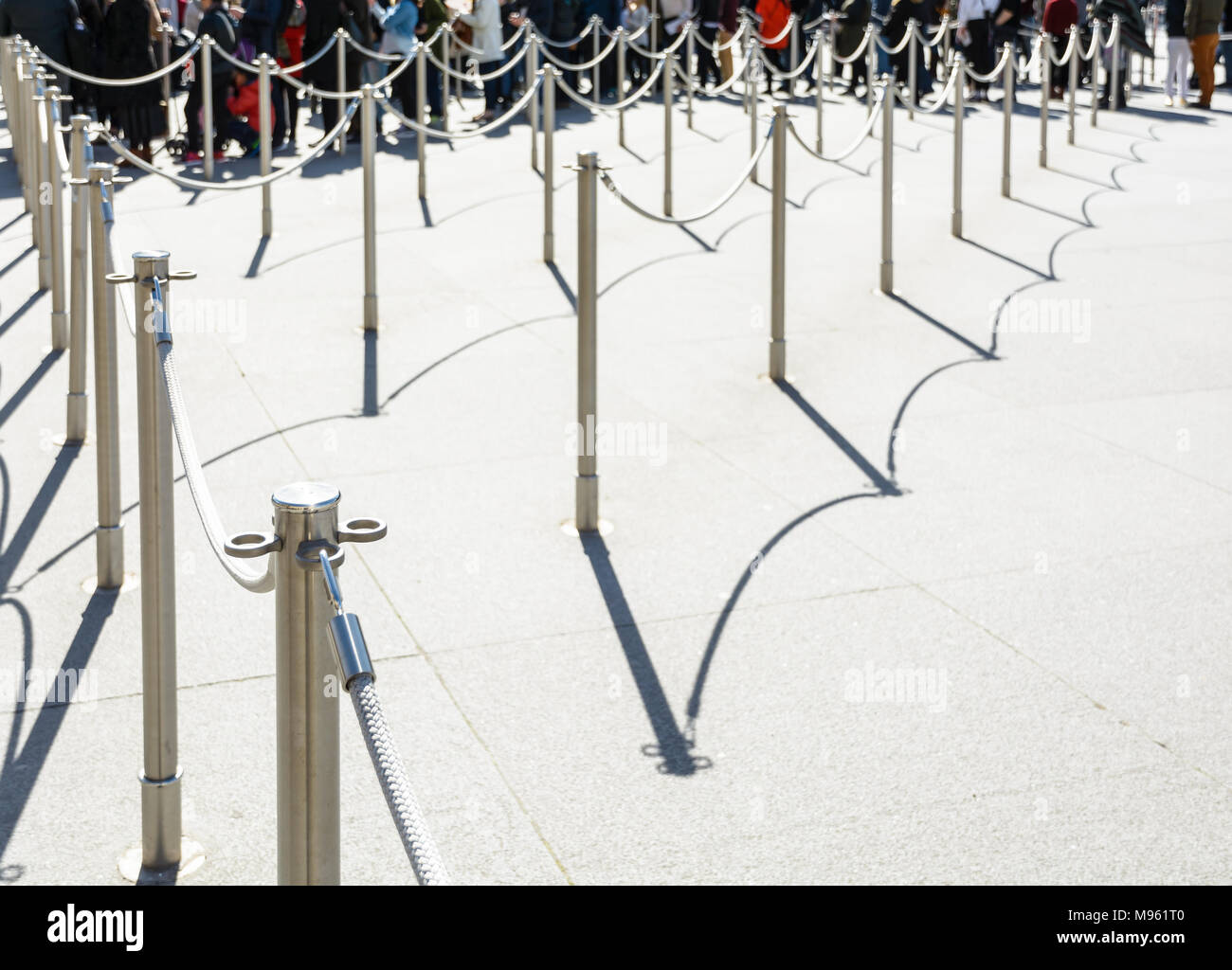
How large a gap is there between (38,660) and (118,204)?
9.09 metres

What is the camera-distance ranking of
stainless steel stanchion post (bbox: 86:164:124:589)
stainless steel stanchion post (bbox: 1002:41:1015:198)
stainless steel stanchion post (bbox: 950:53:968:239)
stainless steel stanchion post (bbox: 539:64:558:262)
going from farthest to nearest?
1. stainless steel stanchion post (bbox: 1002:41:1015:198)
2. stainless steel stanchion post (bbox: 950:53:968:239)
3. stainless steel stanchion post (bbox: 539:64:558:262)
4. stainless steel stanchion post (bbox: 86:164:124:589)

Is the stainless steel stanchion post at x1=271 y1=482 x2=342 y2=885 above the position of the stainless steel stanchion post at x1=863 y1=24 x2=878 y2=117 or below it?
below

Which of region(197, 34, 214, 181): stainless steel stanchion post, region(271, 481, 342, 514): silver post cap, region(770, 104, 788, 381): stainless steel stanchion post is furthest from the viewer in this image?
region(197, 34, 214, 181): stainless steel stanchion post

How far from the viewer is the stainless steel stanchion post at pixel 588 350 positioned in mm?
6461

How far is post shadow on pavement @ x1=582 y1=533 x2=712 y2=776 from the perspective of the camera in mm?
4742

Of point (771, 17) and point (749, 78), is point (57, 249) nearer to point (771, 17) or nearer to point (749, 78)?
point (749, 78)

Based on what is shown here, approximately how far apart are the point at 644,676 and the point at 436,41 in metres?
15.5

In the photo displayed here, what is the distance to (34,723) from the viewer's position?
491 cm

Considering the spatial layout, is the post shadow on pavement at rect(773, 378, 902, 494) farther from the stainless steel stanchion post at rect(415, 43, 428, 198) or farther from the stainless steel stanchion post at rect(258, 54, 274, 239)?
the stainless steel stanchion post at rect(415, 43, 428, 198)

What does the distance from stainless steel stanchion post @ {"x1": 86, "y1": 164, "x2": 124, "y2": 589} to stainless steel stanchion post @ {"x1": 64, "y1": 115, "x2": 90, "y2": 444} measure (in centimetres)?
57

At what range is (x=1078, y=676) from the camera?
5.26 m

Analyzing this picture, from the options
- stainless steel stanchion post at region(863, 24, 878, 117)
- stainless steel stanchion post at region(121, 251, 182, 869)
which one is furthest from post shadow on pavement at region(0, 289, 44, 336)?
stainless steel stanchion post at region(863, 24, 878, 117)
